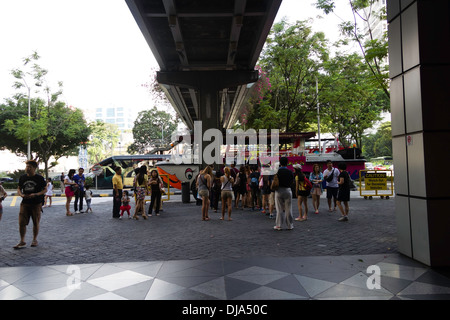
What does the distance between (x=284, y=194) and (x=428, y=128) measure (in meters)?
4.02

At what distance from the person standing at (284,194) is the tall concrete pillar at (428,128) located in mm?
3281

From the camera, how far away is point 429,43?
5.36 m

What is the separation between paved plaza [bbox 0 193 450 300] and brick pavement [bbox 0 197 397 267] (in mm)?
21

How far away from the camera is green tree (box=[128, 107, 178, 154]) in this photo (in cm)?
5644

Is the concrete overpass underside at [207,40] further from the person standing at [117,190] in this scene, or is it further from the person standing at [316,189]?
the person standing at [316,189]

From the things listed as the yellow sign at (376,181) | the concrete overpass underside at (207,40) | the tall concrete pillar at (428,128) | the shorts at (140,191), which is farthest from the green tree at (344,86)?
the tall concrete pillar at (428,128)

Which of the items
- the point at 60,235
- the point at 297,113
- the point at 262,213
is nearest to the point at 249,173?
the point at 262,213

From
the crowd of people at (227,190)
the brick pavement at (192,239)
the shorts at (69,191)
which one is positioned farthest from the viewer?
the shorts at (69,191)

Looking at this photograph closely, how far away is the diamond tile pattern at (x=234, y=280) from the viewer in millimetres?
4168

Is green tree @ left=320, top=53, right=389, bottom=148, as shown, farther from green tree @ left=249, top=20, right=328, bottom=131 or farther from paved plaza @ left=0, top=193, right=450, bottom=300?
paved plaza @ left=0, top=193, right=450, bottom=300

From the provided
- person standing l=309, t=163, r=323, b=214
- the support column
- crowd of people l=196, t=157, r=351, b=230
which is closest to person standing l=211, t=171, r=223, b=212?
crowd of people l=196, t=157, r=351, b=230

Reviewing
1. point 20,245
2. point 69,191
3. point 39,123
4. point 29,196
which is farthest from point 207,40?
point 39,123
